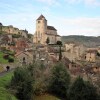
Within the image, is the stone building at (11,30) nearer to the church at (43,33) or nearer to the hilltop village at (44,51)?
the hilltop village at (44,51)

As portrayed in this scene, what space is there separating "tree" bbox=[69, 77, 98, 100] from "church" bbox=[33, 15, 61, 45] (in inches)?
2984

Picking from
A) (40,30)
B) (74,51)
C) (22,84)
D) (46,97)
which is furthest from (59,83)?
(40,30)

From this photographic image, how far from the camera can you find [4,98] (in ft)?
115

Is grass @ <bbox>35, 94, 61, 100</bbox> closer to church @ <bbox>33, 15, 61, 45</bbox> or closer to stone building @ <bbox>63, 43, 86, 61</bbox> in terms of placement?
stone building @ <bbox>63, 43, 86, 61</bbox>

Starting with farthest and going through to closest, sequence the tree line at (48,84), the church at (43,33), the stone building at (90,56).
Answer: the church at (43,33) < the stone building at (90,56) < the tree line at (48,84)

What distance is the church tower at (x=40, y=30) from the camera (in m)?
128

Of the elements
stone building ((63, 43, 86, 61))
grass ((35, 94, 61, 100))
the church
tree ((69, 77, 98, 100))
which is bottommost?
grass ((35, 94, 61, 100))

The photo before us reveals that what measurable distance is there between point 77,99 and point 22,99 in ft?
29.6

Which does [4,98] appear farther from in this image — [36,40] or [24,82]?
[36,40]

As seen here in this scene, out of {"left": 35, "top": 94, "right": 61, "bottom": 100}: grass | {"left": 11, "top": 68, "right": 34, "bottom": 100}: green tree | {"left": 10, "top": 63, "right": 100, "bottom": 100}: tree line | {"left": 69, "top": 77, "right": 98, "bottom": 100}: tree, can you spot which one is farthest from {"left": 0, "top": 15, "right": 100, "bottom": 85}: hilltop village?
{"left": 11, "top": 68, "right": 34, "bottom": 100}: green tree

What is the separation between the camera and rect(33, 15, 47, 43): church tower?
419ft

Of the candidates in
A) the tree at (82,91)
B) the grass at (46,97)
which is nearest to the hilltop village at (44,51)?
the grass at (46,97)

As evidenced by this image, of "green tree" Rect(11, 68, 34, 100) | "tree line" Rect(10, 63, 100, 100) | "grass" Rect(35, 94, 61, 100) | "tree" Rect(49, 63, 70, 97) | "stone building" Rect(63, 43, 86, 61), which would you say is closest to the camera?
"green tree" Rect(11, 68, 34, 100)

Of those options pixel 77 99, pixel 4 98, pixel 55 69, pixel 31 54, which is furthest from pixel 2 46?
pixel 4 98
